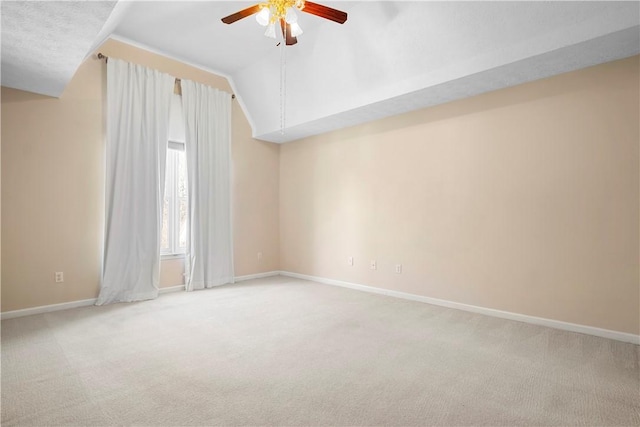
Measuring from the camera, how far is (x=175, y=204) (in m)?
5.01

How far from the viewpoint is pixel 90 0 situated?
6.86 feet

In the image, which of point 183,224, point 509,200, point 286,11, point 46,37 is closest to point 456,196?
point 509,200

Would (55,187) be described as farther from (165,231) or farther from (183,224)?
(183,224)

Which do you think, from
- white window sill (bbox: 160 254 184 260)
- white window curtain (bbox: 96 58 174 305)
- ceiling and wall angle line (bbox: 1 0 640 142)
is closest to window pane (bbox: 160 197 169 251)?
white window sill (bbox: 160 254 184 260)

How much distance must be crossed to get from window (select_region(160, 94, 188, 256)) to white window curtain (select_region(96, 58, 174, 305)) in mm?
275

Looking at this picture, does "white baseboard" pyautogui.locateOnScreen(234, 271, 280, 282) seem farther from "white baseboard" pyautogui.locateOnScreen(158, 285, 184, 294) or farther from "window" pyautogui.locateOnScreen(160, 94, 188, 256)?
"window" pyautogui.locateOnScreen(160, 94, 188, 256)

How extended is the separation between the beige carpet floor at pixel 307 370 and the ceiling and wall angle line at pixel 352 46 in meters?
2.43

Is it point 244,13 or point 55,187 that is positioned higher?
point 244,13

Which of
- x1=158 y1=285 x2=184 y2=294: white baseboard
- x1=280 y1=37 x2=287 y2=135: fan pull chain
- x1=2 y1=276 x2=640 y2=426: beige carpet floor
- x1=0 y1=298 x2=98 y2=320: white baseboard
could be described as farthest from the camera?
x1=158 y1=285 x2=184 y2=294: white baseboard

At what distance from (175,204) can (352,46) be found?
3.26 metres

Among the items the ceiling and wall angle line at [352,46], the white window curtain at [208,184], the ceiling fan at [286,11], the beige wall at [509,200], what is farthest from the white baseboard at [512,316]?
the ceiling fan at [286,11]

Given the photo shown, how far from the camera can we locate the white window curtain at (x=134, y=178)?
418 centimetres

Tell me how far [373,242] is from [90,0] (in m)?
3.97

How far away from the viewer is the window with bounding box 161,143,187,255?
4.95 meters
